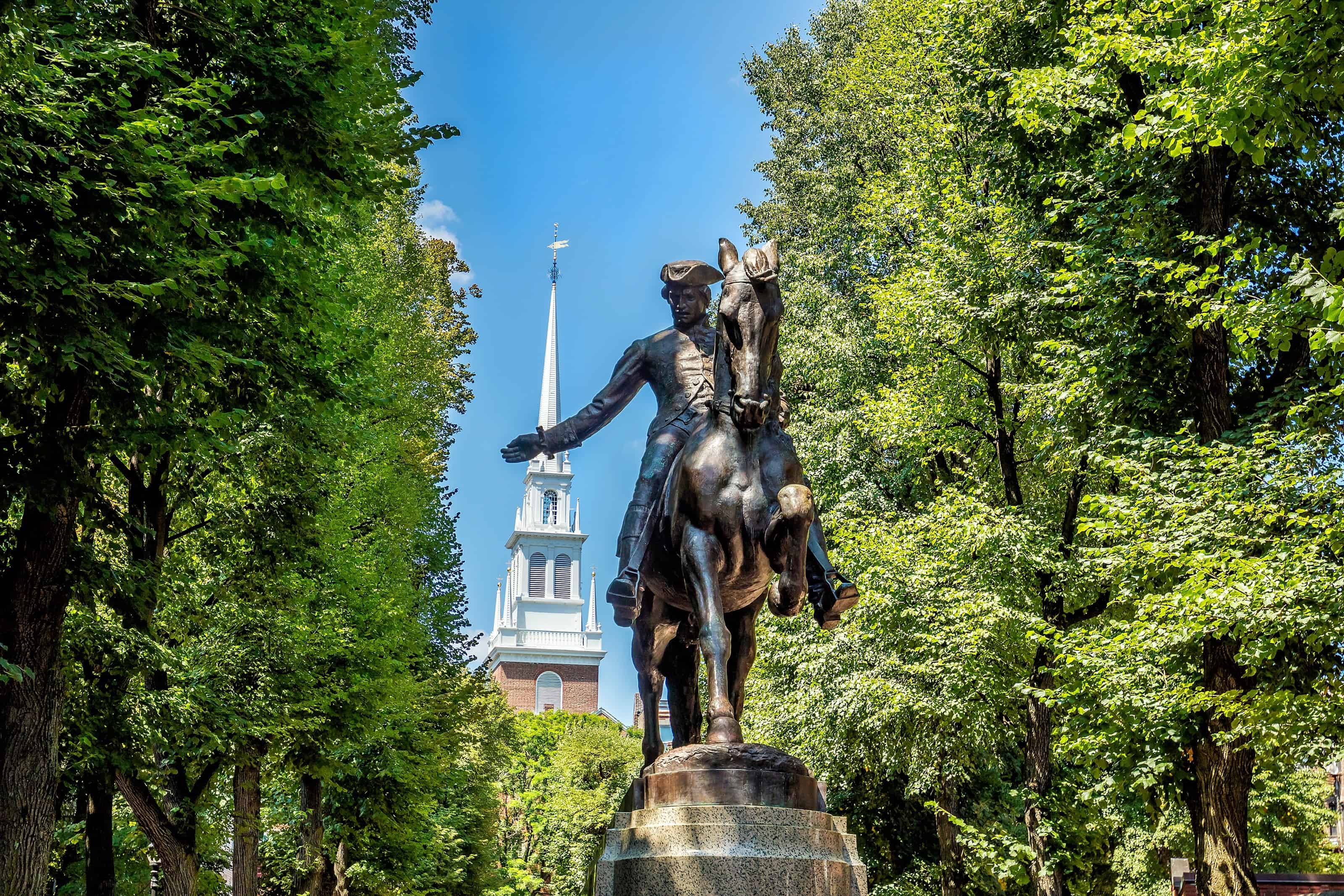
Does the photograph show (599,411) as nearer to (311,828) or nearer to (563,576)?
(311,828)

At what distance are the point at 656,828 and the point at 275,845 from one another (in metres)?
28.5

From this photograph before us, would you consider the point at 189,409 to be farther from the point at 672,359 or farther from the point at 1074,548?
the point at 1074,548

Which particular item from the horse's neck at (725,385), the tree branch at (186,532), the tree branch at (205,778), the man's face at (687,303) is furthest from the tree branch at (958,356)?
the horse's neck at (725,385)

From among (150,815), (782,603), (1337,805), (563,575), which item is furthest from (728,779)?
(563,575)

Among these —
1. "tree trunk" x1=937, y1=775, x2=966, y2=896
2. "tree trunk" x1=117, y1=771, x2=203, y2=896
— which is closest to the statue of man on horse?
"tree trunk" x1=117, y1=771, x2=203, y2=896

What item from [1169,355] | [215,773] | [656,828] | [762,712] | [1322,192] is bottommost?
[656,828]

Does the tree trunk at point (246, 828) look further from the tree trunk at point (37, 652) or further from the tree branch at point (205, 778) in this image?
the tree trunk at point (37, 652)

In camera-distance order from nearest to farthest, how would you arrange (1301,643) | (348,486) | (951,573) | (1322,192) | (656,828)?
(656,828) < (1301,643) < (1322,192) < (951,573) < (348,486)

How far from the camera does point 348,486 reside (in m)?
23.1

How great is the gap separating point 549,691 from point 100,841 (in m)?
110

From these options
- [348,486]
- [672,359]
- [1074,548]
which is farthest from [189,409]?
[1074,548]

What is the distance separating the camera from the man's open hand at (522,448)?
954cm

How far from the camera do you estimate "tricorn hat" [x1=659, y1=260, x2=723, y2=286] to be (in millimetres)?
9453

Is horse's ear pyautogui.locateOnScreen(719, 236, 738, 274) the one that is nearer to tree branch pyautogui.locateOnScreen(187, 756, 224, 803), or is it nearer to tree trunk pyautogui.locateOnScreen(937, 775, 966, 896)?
tree branch pyautogui.locateOnScreen(187, 756, 224, 803)
